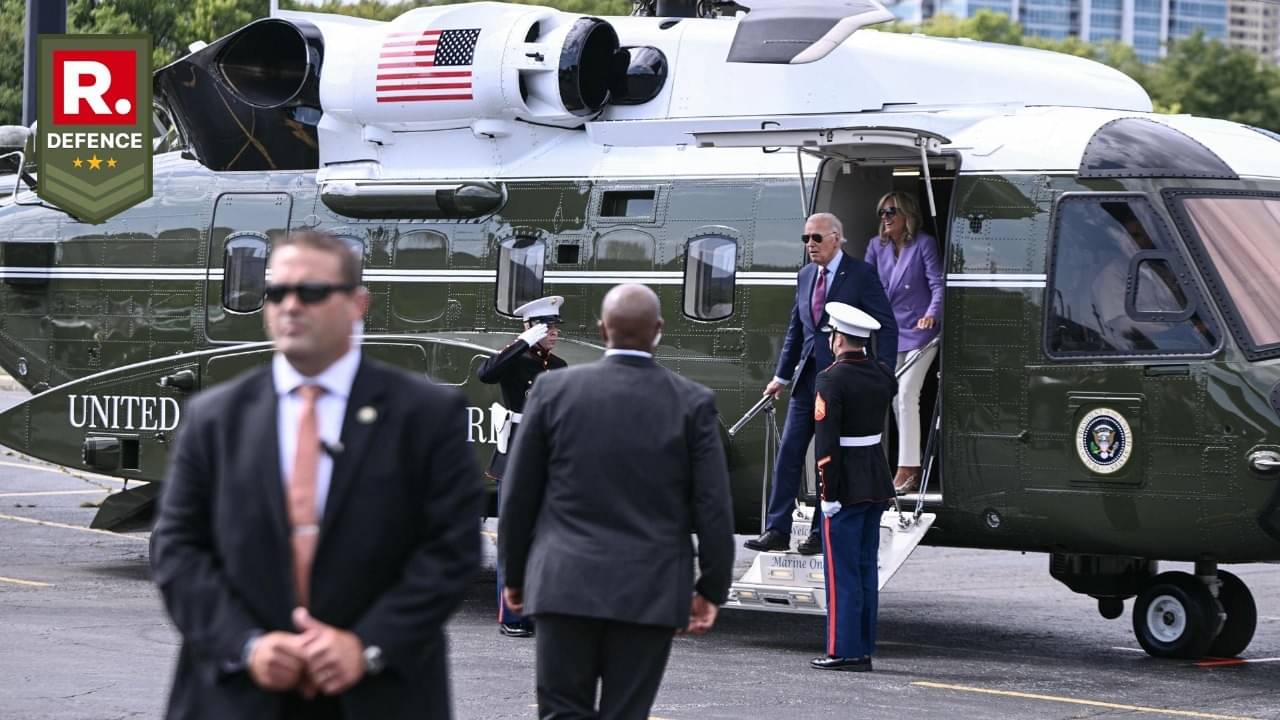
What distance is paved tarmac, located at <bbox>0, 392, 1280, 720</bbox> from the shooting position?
29.1 feet

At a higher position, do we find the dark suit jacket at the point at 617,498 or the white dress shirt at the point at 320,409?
the white dress shirt at the point at 320,409

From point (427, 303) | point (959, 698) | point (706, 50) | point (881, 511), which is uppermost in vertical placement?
→ point (706, 50)

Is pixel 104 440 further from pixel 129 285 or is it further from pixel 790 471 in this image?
pixel 790 471

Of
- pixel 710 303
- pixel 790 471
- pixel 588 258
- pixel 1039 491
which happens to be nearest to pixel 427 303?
pixel 588 258

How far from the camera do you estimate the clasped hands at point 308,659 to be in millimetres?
4066

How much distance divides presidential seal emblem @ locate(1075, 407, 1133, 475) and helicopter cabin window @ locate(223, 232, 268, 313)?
5.80 meters

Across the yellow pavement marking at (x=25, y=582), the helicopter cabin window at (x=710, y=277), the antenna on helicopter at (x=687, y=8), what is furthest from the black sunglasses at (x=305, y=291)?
the yellow pavement marking at (x=25, y=582)

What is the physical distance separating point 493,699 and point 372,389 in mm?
4711

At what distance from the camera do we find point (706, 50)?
39.6 feet

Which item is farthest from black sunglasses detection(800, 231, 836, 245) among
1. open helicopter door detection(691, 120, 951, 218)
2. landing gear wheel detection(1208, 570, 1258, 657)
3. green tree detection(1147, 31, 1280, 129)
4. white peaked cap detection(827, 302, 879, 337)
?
green tree detection(1147, 31, 1280, 129)

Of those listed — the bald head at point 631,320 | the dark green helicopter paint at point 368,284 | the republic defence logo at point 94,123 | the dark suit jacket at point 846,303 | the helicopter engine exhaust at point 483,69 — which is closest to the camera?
the bald head at point 631,320

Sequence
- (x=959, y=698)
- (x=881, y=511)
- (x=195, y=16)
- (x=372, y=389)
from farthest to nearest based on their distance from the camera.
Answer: (x=195, y=16)
(x=881, y=511)
(x=959, y=698)
(x=372, y=389)

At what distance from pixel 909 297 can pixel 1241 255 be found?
6.24 feet

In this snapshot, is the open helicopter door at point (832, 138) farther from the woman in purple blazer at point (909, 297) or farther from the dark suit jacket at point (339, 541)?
the dark suit jacket at point (339, 541)
